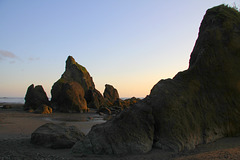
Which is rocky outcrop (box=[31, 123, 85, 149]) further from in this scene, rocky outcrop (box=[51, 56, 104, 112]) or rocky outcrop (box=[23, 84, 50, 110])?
rocky outcrop (box=[23, 84, 50, 110])

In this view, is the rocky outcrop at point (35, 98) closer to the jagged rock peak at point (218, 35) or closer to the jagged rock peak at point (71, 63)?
the jagged rock peak at point (71, 63)

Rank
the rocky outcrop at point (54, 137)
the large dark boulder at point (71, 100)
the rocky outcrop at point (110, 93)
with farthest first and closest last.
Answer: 1. the rocky outcrop at point (110, 93)
2. the large dark boulder at point (71, 100)
3. the rocky outcrop at point (54, 137)

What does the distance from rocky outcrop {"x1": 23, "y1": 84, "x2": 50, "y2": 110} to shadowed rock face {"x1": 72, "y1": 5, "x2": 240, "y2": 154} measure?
2821 centimetres

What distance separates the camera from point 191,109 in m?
6.57

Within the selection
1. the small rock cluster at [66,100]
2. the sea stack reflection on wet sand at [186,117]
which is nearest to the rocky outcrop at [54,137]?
the sea stack reflection on wet sand at [186,117]

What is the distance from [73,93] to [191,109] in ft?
84.9

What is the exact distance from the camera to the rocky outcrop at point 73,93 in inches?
1174

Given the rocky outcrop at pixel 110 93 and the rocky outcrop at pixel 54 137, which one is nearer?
the rocky outcrop at pixel 54 137

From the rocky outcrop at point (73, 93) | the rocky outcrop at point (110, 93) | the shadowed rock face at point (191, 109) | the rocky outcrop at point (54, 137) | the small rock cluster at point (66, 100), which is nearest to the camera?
the shadowed rock face at point (191, 109)

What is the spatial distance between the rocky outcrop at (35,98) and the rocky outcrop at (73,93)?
7.04 ft

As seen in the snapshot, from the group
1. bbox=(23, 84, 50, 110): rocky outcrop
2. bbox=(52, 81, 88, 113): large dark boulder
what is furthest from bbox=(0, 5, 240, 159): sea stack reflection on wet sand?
bbox=(23, 84, 50, 110): rocky outcrop

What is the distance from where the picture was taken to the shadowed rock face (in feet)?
20.4

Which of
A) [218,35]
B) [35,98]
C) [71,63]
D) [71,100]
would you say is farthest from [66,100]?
[71,63]

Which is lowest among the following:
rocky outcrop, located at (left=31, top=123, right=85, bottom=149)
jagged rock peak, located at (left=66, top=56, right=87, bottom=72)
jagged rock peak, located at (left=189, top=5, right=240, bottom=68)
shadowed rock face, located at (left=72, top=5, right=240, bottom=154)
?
rocky outcrop, located at (left=31, top=123, right=85, bottom=149)
